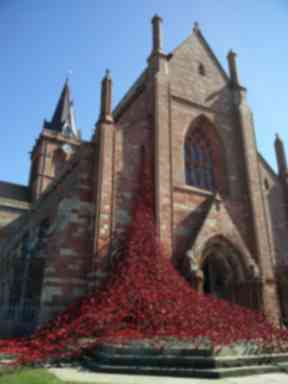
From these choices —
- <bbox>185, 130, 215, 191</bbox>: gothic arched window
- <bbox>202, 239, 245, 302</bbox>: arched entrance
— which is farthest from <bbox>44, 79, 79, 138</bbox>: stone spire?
<bbox>202, 239, 245, 302</bbox>: arched entrance

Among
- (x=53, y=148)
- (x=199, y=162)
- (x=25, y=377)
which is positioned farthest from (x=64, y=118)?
(x=25, y=377)

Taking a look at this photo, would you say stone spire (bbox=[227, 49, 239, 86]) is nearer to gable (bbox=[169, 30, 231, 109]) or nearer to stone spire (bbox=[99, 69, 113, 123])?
gable (bbox=[169, 30, 231, 109])

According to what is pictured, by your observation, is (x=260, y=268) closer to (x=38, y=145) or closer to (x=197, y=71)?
(x=197, y=71)

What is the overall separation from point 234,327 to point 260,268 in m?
6.77

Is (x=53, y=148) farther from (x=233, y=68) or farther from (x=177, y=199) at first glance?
(x=177, y=199)

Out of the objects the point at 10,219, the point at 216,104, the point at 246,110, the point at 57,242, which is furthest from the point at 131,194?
the point at 10,219

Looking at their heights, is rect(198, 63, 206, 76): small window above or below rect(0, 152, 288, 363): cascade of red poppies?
above

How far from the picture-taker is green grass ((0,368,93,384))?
189 inches

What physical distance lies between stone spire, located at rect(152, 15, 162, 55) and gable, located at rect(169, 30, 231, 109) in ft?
3.20

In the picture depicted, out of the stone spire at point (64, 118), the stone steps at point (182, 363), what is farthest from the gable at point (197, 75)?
the stone spire at point (64, 118)

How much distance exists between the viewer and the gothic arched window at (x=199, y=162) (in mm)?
16375

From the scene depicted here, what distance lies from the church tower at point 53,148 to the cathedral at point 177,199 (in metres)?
20.4

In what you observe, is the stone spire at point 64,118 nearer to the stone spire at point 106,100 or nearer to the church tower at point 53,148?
the church tower at point 53,148

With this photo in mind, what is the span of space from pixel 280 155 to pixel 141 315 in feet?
46.7
